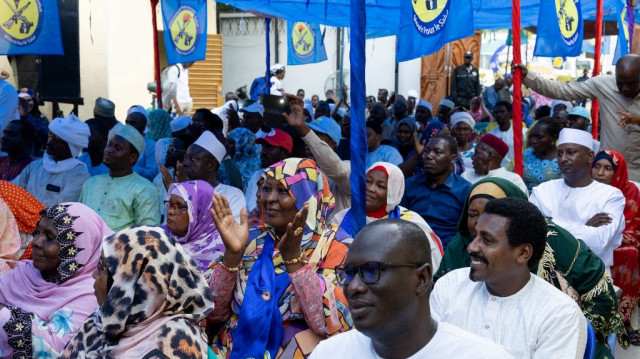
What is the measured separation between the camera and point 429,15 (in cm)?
630

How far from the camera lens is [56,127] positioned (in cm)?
654

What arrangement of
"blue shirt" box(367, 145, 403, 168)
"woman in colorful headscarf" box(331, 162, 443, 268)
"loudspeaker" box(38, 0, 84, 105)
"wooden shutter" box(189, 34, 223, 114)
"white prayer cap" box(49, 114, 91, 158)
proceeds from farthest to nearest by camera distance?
"wooden shutter" box(189, 34, 223, 114), "loudspeaker" box(38, 0, 84, 105), "blue shirt" box(367, 145, 403, 168), "white prayer cap" box(49, 114, 91, 158), "woman in colorful headscarf" box(331, 162, 443, 268)

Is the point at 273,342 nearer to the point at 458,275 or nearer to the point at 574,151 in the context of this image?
the point at 458,275

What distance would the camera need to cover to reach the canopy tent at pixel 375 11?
10484 millimetres

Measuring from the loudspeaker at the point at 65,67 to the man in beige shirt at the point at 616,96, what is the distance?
931 centimetres

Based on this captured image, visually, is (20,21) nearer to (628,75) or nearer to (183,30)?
(183,30)

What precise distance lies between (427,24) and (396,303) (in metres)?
4.54

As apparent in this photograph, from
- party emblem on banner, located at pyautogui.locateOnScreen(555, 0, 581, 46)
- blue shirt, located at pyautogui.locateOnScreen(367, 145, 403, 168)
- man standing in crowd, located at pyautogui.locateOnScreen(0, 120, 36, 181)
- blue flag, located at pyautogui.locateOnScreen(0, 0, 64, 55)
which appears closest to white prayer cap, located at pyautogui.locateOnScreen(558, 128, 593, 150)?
blue shirt, located at pyautogui.locateOnScreen(367, 145, 403, 168)

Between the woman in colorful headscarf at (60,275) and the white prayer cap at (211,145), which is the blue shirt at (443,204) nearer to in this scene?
the white prayer cap at (211,145)

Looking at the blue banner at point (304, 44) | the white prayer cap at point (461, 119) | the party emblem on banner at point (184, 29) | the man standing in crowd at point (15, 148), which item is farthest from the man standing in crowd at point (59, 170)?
the blue banner at point (304, 44)

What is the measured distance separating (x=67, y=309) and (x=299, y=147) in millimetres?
3473

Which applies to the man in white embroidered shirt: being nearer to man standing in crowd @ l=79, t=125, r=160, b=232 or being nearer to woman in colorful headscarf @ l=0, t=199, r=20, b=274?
woman in colorful headscarf @ l=0, t=199, r=20, b=274

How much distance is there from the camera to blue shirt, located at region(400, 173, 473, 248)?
573cm

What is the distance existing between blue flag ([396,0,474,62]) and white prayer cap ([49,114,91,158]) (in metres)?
2.87
